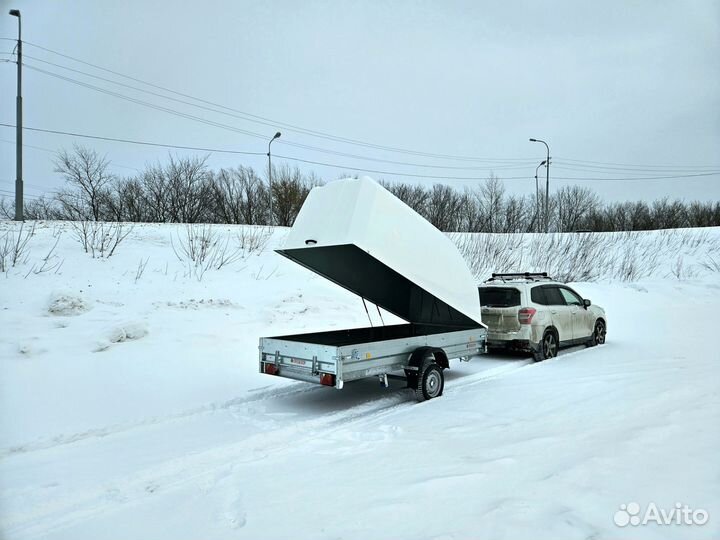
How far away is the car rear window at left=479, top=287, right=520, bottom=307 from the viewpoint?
10.0 m

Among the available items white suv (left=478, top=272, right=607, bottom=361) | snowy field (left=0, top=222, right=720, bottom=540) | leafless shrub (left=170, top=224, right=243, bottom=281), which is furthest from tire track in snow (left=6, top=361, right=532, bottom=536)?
leafless shrub (left=170, top=224, right=243, bottom=281)

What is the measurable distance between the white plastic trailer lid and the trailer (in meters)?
0.01

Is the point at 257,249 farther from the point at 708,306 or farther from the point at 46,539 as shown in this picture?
the point at 708,306

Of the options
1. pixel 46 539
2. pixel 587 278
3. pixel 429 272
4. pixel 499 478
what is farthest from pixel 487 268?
pixel 46 539

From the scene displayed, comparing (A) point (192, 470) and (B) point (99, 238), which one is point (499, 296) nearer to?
(A) point (192, 470)

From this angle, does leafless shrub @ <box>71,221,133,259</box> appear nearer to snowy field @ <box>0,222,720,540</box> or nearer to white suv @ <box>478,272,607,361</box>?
snowy field @ <box>0,222,720,540</box>

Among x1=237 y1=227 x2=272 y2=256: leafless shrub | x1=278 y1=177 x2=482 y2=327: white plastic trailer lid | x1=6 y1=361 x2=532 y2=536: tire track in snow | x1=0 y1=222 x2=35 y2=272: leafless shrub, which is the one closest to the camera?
x1=6 y1=361 x2=532 y2=536: tire track in snow

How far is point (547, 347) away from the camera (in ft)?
33.5

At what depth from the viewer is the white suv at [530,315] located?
9820 millimetres

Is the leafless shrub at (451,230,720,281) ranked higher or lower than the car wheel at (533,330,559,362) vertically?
higher

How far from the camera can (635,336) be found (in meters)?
13.1

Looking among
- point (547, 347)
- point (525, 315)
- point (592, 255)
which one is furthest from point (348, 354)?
point (592, 255)

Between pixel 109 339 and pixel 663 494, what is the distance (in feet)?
30.7

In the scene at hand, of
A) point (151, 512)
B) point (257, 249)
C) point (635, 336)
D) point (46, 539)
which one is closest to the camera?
point (46, 539)
